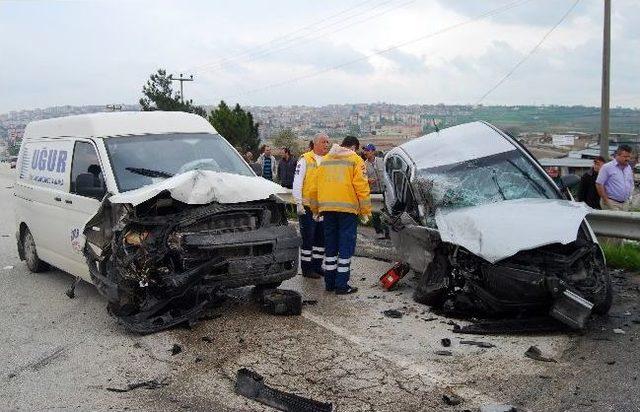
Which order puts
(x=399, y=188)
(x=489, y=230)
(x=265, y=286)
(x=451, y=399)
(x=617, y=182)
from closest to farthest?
(x=451, y=399) → (x=489, y=230) → (x=265, y=286) → (x=399, y=188) → (x=617, y=182)

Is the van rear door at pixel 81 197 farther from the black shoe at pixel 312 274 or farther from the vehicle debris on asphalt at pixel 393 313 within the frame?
the vehicle debris on asphalt at pixel 393 313

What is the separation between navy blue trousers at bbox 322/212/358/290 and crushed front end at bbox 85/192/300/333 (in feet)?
3.54

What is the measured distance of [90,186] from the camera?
22.3ft


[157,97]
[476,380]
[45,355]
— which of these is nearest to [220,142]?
[45,355]

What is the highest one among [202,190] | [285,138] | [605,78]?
[605,78]

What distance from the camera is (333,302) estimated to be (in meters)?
7.06

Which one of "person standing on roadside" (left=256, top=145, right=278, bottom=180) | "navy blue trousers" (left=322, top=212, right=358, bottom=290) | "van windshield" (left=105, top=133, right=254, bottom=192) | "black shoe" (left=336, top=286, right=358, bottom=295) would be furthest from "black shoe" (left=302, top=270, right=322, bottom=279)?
"person standing on roadside" (left=256, top=145, right=278, bottom=180)

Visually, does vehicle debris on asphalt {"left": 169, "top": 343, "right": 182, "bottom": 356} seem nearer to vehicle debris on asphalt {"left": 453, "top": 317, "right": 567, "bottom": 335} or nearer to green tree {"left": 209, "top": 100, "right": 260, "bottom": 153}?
vehicle debris on asphalt {"left": 453, "top": 317, "right": 567, "bottom": 335}

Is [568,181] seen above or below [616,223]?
above

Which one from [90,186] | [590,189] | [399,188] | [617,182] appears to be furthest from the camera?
[590,189]

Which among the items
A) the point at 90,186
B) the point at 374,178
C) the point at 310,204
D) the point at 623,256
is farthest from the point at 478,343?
the point at 374,178

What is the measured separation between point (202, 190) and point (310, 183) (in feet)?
6.40

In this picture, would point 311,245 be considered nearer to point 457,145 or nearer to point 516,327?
point 457,145

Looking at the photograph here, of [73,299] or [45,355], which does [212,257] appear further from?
[73,299]
